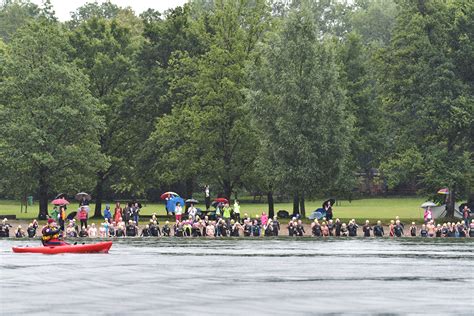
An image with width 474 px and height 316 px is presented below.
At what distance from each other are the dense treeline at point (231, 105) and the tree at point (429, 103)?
14 centimetres

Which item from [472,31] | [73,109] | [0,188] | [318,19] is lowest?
[0,188]

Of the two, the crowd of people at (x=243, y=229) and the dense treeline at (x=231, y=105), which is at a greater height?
the dense treeline at (x=231, y=105)

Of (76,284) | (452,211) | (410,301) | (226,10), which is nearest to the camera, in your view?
(410,301)

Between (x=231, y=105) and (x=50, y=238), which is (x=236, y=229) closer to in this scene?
(x=231, y=105)

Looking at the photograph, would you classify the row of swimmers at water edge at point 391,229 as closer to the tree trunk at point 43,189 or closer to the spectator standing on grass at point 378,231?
the spectator standing on grass at point 378,231

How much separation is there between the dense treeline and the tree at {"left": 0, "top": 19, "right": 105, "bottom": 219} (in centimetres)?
12

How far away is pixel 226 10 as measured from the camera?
95812mm

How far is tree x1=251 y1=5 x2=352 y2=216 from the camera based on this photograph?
87688 millimetres

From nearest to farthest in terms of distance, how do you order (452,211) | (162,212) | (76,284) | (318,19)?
(76,284)
(452,211)
(162,212)
(318,19)

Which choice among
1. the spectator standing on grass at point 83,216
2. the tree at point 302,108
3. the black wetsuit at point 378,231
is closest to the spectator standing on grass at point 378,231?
the black wetsuit at point 378,231

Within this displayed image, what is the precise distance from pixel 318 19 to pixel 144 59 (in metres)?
102

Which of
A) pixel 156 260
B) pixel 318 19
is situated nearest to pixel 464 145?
pixel 156 260

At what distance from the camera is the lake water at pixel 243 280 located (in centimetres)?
3734

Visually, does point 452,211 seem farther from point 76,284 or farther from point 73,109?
point 76,284
